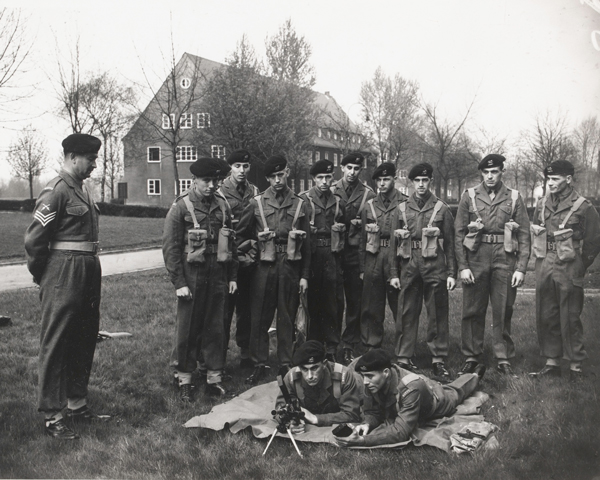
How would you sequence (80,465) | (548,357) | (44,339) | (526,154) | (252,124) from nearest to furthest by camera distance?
(80,465) → (44,339) → (548,357) → (526,154) → (252,124)

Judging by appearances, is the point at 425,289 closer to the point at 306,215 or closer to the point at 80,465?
the point at 306,215

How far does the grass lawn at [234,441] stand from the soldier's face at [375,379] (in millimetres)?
490

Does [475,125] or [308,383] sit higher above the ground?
[475,125]

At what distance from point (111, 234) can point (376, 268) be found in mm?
19008

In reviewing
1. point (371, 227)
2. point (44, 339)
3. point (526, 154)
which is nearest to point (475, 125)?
point (526, 154)

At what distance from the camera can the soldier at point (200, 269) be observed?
5.54 metres

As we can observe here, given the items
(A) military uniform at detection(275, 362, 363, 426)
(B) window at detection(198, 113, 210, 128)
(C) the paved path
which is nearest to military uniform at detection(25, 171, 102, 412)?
(A) military uniform at detection(275, 362, 363, 426)

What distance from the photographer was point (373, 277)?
681cm

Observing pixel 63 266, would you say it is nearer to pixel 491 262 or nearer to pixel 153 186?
pixel 491 262

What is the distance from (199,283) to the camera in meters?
5.62

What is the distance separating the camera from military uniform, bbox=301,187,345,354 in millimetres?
6832

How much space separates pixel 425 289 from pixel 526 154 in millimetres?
10510

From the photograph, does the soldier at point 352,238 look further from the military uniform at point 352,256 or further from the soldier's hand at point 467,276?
the soldier's hand at point 467,276

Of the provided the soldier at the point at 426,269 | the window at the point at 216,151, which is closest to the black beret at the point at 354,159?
the soldier at the point at 426,269
